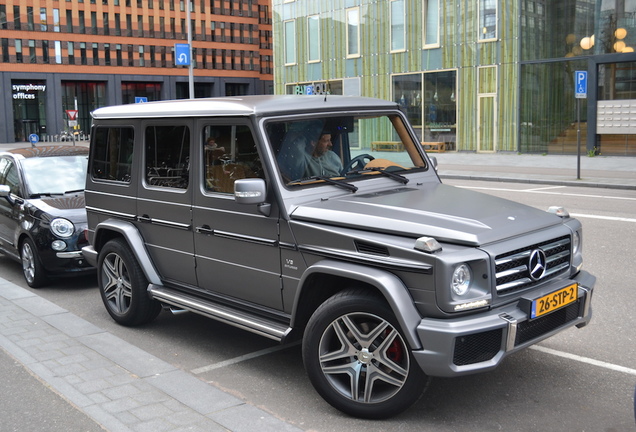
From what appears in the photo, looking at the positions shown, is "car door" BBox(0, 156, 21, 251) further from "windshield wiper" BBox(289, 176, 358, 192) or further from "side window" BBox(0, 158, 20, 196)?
"windshield wiper" BBox(289, 176, 358, 192)

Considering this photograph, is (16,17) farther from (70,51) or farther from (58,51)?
(70,51)

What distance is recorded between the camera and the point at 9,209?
8.91 metres

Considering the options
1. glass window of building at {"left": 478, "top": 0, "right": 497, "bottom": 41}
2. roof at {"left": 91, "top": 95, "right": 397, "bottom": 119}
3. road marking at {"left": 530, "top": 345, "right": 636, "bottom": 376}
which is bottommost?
road marking at {"left": 530, "top": 345, "right": 636, "bottom": 376}

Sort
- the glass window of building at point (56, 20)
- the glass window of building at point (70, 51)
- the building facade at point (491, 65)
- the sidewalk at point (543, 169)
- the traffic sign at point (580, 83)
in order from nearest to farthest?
the traffic sign at point (580, 83), the sidewalk at point (543, 169), the building facade at point (491, 65), the glass window of building at point (56, 20), the glass window of building at point (70, 51)

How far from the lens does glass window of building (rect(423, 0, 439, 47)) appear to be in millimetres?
33319

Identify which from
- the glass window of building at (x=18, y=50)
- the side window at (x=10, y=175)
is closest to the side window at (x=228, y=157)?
the side window at (x=10, y=175)

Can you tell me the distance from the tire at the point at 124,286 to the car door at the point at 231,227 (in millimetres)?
860

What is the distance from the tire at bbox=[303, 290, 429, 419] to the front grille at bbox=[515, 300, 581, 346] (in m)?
0.61

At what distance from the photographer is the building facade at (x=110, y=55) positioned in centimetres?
7412

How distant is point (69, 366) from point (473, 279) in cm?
310

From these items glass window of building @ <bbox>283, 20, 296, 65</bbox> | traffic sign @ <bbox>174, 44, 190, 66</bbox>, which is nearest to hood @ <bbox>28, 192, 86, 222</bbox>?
traffic sign @ <bbox>174, 44, 190, 66</bbox>

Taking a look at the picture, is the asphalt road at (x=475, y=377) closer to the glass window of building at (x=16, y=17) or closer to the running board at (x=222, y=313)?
the running board at (x=222, y=313)

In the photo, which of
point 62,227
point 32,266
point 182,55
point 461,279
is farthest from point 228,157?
point 182,55

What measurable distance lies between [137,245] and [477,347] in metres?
3.32
